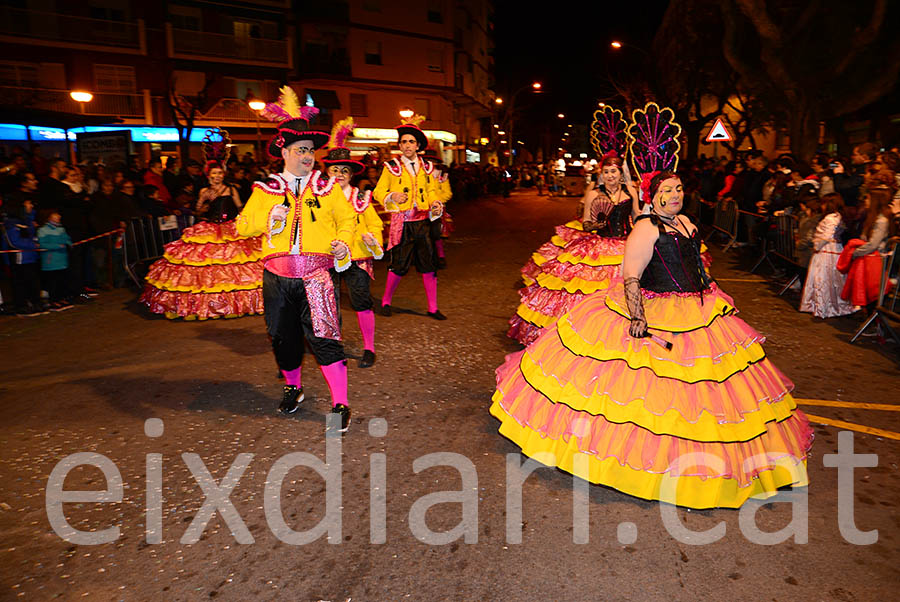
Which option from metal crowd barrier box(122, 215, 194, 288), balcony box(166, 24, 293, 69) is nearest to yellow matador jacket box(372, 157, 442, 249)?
metal crowd barrier box(122, 215, 194, 288)

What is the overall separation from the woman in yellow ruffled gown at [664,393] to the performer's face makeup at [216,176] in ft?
20.1

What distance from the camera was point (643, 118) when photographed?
440 centimetres

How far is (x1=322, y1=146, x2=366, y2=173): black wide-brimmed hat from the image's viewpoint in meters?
6.99

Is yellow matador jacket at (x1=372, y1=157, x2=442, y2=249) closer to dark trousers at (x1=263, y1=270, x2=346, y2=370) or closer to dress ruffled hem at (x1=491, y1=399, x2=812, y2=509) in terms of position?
dark trousers at (x1=263, y1=270, x2=346, y2=370)

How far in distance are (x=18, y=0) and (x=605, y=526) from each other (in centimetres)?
3745

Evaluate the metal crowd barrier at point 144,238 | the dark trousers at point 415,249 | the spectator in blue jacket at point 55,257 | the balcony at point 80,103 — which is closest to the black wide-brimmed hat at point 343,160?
the dark trousers at point 415,249

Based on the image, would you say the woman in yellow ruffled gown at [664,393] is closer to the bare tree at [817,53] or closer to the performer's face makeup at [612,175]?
the performer's face makeup at [612,175]

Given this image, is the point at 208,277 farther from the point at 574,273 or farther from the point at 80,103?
the point at 80,103

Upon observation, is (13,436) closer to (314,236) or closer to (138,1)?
(314,236)

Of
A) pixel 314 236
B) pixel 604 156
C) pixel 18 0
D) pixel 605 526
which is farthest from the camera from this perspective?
pixel 18 0

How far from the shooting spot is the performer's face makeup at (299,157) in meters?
4.88

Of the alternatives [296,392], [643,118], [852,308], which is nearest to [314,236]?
[296,392]

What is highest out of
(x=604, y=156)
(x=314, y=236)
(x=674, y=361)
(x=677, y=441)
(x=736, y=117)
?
(x=736, y=117)

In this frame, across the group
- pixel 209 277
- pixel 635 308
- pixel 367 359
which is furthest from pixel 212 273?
pixel 635 308
